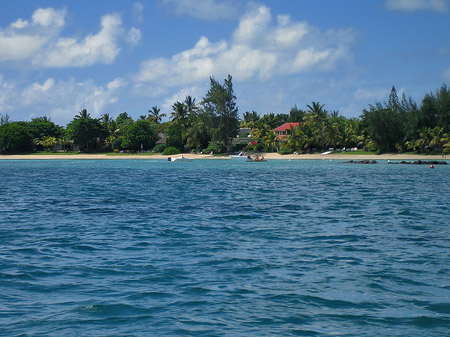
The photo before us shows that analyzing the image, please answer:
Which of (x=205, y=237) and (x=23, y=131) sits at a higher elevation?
(x=23, y=131)

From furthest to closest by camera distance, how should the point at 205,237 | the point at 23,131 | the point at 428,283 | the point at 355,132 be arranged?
the point at 23,131 → the point at 355,132 → the point at 205,237 → the point at 428,283

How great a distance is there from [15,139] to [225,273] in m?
122

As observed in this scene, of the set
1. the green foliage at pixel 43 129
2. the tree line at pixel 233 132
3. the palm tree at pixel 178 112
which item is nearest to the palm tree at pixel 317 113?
the tree line at pixel 233 132

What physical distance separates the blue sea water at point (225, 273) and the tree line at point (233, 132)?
7544cm

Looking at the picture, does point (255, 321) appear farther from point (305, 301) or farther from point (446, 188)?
point (446, 188)

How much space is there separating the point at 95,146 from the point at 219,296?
416 feet

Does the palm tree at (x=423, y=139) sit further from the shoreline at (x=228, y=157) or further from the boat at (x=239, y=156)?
the boat at (x=239, y=156)

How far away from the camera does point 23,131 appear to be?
123312mm

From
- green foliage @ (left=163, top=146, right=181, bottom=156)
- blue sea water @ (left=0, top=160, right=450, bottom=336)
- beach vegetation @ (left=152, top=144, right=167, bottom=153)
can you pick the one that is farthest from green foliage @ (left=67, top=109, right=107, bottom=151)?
blue sea water @ (left=0, top=160, right=450, bottom=336)

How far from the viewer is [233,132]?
110062 mm

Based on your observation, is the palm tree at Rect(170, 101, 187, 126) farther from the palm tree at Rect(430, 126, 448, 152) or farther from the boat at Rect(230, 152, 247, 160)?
the palm tree at Rect(430, 126, 448, 152)

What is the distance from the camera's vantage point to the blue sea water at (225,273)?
855cm

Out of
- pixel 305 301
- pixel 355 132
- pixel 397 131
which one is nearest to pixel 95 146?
pixel 355 132

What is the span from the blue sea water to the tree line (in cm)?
7544
